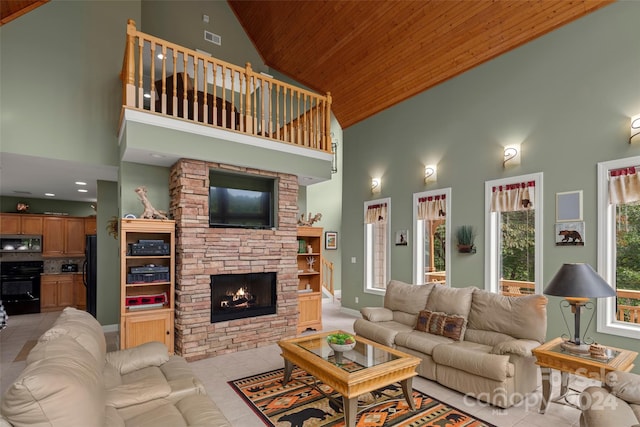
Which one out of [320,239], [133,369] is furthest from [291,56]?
[133,369]

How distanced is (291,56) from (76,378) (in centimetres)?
650

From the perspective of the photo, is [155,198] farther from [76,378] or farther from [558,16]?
[558,16]

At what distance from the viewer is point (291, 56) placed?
683 centimetres

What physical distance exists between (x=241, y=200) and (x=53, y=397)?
3880 mm

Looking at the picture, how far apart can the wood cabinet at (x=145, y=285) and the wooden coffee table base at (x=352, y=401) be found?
190 centimetres

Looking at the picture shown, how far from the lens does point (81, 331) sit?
7.74ft

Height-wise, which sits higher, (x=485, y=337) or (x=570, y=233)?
(x=570, y=233)

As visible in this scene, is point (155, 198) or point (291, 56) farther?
point (291, 56)

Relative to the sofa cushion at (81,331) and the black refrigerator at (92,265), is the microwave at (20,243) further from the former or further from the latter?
the sofa cushion at (81,331)

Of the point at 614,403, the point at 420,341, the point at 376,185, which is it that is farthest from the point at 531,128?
the point at 614,403

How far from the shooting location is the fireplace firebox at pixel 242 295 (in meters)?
4.81

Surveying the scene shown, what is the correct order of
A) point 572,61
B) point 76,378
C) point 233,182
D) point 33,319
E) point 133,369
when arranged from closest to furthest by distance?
point 76,378, point 133,369, point 572,61, point 233,182, point 33,319

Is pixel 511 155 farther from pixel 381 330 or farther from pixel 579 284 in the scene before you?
pixel 381 330

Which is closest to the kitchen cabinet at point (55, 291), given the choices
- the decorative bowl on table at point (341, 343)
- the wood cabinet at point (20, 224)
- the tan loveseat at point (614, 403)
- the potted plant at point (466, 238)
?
the wood cabinet at point (20, 224)
